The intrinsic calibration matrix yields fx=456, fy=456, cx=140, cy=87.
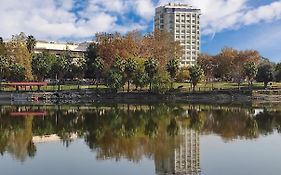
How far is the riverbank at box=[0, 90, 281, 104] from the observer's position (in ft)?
270

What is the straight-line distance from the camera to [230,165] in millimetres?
20766

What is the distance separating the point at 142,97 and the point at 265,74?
24.4 m

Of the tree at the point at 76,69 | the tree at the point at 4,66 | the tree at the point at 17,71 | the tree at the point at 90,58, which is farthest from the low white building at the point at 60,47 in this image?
the tree at the point at 17,71

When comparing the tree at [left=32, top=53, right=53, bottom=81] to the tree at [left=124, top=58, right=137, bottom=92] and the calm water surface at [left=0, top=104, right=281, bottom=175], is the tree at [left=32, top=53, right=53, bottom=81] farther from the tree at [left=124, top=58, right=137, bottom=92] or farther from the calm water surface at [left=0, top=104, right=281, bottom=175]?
the calm water surface at [left=0, top=104, right=281, bottom=175]

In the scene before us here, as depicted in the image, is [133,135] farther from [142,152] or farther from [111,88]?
[111,88]

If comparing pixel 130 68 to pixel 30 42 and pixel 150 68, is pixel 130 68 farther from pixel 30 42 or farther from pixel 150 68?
pixel 30 42

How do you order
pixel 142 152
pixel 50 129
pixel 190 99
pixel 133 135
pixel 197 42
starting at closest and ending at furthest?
pixel 142 152 < pixel 133 135 < pixel 50 129 < pixel 190 99 < pixel 197 42

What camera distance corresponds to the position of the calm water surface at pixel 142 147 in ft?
66.5

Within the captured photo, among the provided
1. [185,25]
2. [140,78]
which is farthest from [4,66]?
[185,25]

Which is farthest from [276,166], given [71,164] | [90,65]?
[90,65]

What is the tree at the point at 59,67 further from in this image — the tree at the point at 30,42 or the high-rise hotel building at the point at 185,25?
the high-rise hotel building at the point at 185,25

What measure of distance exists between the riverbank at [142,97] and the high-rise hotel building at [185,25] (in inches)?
4101

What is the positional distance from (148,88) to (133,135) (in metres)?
56.7

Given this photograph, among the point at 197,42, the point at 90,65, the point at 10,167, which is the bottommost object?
the point at 10,167
